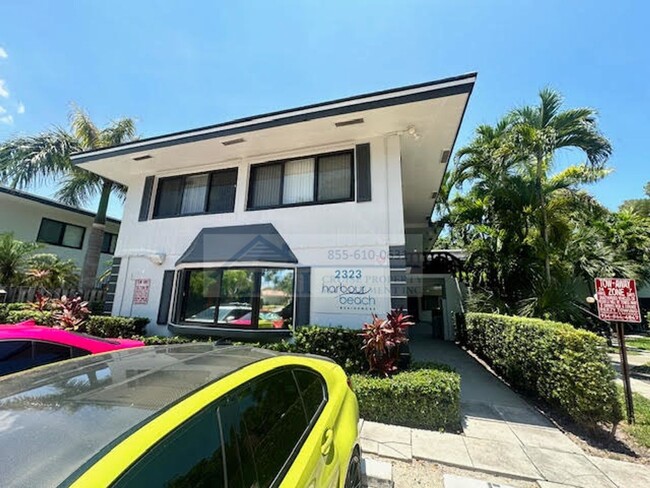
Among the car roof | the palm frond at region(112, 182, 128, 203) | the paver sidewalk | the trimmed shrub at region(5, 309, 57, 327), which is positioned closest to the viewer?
the car roof

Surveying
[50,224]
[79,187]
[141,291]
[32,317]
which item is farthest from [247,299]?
[50,224]

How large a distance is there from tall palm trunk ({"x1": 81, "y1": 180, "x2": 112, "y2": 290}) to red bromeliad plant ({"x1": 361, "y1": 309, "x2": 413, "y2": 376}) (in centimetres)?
1262

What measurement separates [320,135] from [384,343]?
17.9 feet

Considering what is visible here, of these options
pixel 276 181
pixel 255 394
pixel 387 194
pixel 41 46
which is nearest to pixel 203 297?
pixel 276 181

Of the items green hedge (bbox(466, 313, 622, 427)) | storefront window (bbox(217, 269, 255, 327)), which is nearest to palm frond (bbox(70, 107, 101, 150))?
storefront window (bbox(217, 269, 255, 327))

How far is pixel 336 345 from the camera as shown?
619 centimetres

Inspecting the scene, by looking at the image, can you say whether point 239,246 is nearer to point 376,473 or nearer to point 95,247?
point 376,473

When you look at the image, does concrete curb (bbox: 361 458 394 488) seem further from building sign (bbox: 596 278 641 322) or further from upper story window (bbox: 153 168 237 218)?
upper story window (bbox: 153 168 237 218)

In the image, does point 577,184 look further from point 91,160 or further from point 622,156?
point 91,160

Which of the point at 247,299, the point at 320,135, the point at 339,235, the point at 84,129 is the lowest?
the point at 247,299

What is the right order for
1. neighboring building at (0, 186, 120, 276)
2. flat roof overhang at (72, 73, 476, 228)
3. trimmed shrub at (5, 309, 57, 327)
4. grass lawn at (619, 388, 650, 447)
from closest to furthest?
1. grass lawn at (619, 388, 650, 447)
2. flat roof overhang at (72, 73, 476, 228)
3. trimmed shrub at (5, 309, 57, 327)
4. neighboring building at (0, 186, 120, 276)

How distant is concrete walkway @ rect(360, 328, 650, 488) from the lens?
3.47 metres

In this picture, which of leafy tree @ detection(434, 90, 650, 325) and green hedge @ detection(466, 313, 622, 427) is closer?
green hedge @ detection(466, 313, 622, 427)

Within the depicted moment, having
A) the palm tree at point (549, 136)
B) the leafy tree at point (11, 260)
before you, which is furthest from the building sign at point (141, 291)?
the palm tree at point (549, 136)
